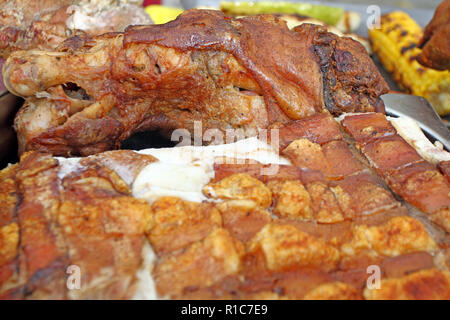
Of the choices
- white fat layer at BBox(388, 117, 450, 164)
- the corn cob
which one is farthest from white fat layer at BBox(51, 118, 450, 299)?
the corn cob

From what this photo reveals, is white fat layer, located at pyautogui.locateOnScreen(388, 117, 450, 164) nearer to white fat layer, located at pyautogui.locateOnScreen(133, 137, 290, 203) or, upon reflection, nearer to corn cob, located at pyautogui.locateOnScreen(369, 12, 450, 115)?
white fat layer, located at pyautogui.locateOnScreen(133, 137, 290, 203)

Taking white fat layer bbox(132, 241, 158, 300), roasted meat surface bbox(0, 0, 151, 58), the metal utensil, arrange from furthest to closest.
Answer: the metal utensil < roasted meat surface bbox(0, 0, 151, 58) < white fat layer bbox(132, 241, 158, 300)

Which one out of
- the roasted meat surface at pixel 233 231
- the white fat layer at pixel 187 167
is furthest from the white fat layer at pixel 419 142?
the white fat layer at pixel 187 167
